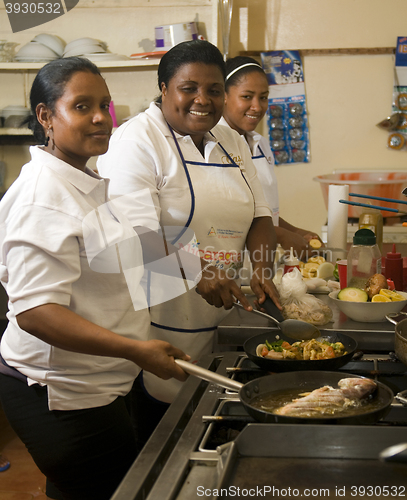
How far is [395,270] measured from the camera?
172 centimetres

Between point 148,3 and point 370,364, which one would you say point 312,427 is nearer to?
point 370,364

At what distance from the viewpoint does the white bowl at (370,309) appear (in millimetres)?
1380

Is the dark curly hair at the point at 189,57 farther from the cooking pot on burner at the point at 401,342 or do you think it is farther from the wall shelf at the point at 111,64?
the wall shelf at the point at 111,64

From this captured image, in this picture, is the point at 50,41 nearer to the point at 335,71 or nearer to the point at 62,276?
the point at 335,71

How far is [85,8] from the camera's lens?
338 cm

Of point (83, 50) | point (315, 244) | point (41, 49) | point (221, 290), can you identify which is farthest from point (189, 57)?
point (41, 49)

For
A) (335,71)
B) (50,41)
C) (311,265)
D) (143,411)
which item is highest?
(50,41)

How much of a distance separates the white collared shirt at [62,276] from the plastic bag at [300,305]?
0.43 meters

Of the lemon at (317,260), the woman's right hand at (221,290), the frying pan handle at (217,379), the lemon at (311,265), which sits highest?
the woman's right hand at (221,290)

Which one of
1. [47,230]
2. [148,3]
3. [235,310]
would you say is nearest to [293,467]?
[47,230]

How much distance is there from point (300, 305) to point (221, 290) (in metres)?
0.25

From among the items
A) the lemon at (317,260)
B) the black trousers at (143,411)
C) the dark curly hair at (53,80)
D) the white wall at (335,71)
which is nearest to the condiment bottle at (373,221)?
the lemon at (317,260)

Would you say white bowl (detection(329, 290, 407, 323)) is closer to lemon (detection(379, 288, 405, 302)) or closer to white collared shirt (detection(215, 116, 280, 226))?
lemon (detection(379, 288, 405, 302))

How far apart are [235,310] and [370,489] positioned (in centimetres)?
87
